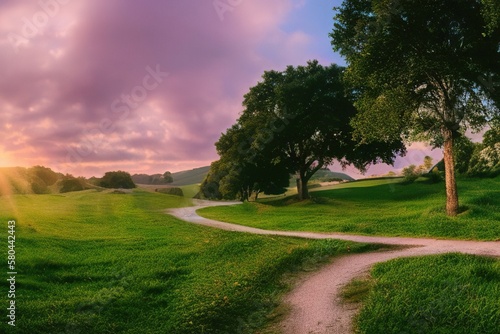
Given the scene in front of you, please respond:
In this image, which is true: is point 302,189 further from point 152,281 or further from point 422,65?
point 152,281

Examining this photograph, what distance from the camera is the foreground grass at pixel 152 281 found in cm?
1048

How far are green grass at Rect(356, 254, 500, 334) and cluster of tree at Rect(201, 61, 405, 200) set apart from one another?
28424 millimetres

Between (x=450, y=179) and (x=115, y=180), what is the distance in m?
78.9

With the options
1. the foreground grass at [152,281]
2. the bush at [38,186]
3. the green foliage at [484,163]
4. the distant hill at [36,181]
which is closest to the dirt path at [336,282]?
the foreground grass at [152,281]

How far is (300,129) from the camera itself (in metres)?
44.2

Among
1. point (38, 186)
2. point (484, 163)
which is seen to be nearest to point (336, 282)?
point (484, 163)

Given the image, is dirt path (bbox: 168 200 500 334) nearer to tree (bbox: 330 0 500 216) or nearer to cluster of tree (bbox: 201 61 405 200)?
tree (bbox: 330 0 500 216)

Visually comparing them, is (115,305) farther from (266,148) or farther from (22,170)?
(22,170)

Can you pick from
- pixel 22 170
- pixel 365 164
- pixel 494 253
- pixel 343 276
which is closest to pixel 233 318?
pixel 343 276

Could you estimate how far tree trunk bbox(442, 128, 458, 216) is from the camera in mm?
25789

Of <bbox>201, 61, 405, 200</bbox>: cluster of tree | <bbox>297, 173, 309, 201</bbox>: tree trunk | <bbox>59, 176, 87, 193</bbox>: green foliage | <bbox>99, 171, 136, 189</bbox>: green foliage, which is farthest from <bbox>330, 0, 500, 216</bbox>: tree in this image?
<bbox>99, 171, 136, 189</bbox>: green foliage

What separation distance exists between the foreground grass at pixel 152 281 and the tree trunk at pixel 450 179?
1084 centimetres

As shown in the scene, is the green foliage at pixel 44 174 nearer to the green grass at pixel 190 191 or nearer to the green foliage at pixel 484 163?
the green grass at pixel 190 191

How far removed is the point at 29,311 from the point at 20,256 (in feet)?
21.7
